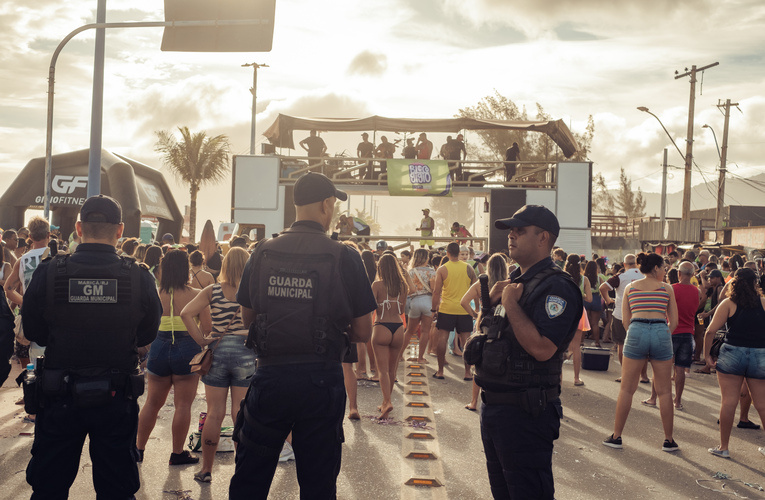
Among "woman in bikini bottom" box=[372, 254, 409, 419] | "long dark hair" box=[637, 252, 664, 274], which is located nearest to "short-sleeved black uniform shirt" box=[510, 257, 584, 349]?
"long dark hair" box=[637, 252, 664, 274]

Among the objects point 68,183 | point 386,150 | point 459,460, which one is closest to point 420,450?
point 459,460

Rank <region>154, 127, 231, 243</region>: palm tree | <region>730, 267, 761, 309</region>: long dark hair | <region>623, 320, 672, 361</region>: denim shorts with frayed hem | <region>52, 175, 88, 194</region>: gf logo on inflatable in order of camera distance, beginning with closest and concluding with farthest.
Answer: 1. <region>730, 267, 761, 309</region>: long dark hair
2. <region>623, 320, 672, 361</region>: denim shorts with frayed hem
3. <region>52, 175, 88, 194</region>: gf logo on inflatable
4. <region>154, 127, 231, 243</region>: palm tree

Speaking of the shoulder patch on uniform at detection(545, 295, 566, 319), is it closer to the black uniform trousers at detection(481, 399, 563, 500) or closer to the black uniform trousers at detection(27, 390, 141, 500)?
the black uniform trousers at detection(481, 399, 563, 500)

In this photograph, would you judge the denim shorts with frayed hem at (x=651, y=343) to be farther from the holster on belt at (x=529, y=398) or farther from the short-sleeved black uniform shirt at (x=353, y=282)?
the short-sleeved black uniform shirt at (x=353, y=282)

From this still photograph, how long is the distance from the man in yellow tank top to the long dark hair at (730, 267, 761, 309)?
4037mm

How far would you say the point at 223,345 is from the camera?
5496mm

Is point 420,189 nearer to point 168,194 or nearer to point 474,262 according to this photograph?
point 168,194

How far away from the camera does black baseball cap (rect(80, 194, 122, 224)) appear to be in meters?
3.93

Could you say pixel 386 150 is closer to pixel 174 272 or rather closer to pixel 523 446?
pixel 174 272

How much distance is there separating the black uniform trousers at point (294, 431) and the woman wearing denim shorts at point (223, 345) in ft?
6.82

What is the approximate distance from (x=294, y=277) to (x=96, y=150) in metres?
9.04

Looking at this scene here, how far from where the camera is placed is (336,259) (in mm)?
3510

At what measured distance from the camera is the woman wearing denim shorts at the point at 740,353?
21.1ft

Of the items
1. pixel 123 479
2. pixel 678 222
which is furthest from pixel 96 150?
pixel 678 222
